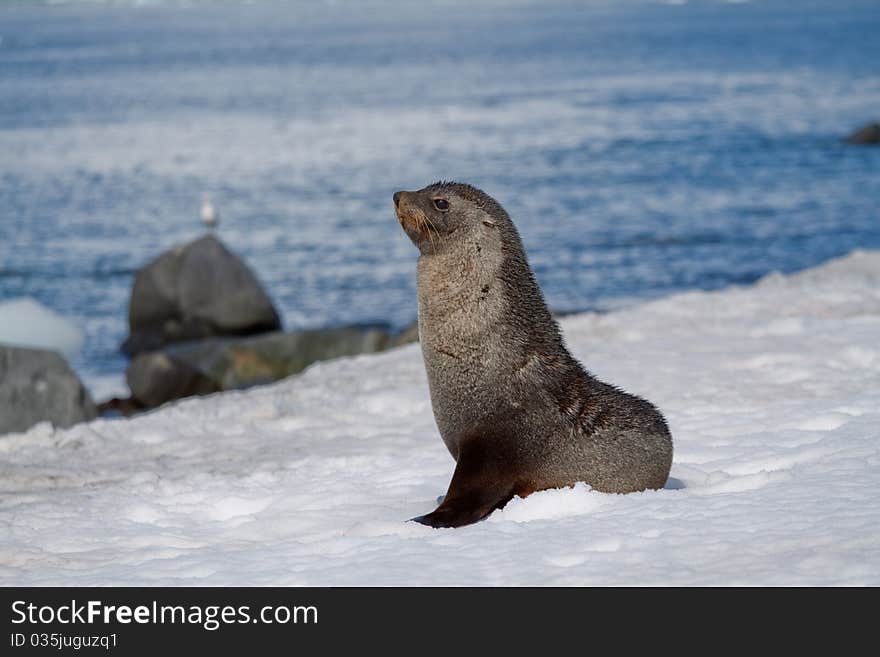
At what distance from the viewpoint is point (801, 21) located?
522 ft

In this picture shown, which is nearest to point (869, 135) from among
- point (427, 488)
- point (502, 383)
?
point (427, 488)

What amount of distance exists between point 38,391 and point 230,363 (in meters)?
5.17

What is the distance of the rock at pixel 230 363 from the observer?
642 inches

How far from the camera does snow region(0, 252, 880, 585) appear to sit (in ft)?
16.5

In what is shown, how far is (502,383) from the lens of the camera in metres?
6.11

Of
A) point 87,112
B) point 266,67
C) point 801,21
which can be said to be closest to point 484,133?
point 87,112

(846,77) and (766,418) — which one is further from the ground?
(846,77)

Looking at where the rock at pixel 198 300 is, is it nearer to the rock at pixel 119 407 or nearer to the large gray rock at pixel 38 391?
the rock at pixel 119 407

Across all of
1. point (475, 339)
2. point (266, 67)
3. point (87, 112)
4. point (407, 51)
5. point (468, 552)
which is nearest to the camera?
point (468, 552)

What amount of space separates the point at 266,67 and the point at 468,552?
327ft

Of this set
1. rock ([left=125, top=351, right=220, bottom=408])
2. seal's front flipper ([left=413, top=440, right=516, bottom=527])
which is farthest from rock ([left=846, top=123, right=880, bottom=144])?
seal's front flipper ([left=413, top=440, right=516, bottom=527])

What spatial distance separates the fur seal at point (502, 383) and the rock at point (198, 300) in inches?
526

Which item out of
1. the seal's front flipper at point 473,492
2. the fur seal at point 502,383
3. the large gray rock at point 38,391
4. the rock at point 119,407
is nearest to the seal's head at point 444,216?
the fur seal at point 502,383
